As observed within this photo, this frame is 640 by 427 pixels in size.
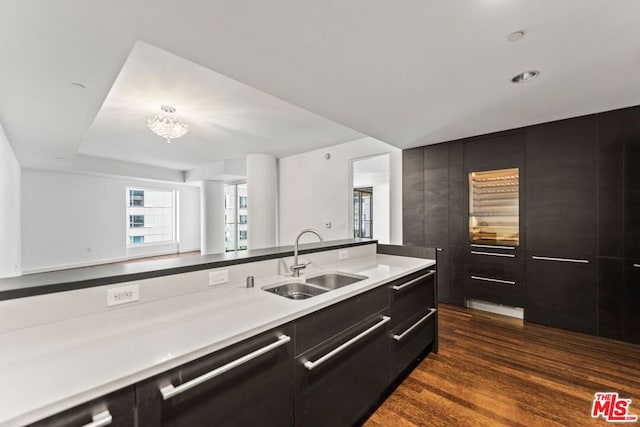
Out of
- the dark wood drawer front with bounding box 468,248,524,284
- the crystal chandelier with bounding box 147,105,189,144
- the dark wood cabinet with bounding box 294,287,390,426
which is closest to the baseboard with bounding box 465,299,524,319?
the dark wood drawer front with bounding box 468,248,524,284

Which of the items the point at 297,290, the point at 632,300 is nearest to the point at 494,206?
the point at 632,300

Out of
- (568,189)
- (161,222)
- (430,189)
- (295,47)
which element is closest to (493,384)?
(568,189)

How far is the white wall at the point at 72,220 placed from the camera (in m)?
6.26

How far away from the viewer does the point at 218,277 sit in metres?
1.60

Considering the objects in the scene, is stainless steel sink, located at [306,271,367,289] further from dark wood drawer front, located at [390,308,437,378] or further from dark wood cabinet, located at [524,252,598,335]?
dark wood cabinet, located at [524,252,598,335]

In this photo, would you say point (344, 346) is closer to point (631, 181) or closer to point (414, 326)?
point (414, 326)

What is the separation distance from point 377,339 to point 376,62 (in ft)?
6.18

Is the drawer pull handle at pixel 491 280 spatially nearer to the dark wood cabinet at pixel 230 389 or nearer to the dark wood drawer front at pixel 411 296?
the dark wood drawer front at pixel 411 296

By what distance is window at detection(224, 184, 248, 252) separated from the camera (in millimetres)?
8070

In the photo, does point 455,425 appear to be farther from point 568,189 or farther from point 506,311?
point 568,189

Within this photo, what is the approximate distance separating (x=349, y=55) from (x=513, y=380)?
277cm

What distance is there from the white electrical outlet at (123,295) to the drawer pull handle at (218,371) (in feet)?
2.01

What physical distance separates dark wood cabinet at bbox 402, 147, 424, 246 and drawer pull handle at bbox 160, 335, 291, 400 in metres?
3.41

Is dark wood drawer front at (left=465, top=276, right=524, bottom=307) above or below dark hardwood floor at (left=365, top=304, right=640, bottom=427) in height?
above
